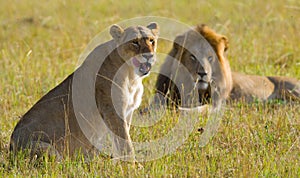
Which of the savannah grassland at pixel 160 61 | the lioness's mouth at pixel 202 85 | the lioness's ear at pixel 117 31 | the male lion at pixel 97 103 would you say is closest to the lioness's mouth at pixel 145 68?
the male lion at pixel 97 103

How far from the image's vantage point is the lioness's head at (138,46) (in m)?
4.67

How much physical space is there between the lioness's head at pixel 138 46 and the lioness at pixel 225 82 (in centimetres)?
151

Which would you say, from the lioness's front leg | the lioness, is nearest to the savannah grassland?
the lioness's front leg

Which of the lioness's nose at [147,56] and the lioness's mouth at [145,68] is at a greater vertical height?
the lioness's nose at [147,56]

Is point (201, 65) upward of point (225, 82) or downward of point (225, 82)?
upward

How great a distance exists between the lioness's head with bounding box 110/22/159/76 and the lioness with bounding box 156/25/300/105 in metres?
1.51

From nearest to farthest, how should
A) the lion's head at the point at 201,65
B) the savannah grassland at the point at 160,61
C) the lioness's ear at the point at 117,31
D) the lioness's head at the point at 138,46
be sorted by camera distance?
the savannah grassland at the point at 160,61, the lioness's head at the point at 138,46, the lioness's ear at the point at 117,31, the lion's head at the point at 201,65

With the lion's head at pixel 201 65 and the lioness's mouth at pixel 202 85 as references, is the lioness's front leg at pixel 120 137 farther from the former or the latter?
the lioness's mouth at pixel 202 85

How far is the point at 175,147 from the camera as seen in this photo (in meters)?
5.11

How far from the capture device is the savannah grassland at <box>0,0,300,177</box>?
454cm

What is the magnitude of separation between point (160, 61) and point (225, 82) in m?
1.47

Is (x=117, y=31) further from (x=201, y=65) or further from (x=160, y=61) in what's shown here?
(x=160, y=61)

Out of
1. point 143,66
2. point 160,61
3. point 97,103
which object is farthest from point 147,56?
point 160,61

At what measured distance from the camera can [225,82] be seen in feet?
22.3
